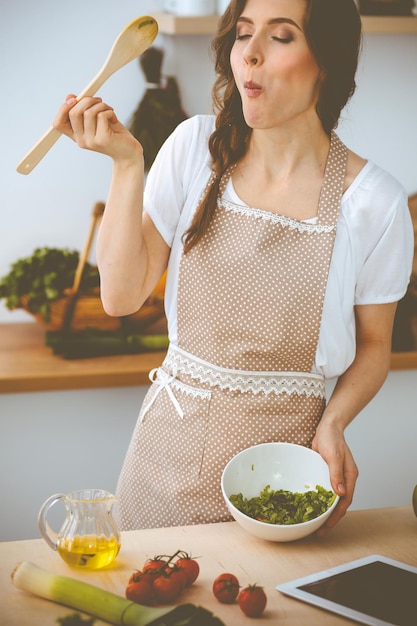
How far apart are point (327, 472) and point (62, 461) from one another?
1344mm

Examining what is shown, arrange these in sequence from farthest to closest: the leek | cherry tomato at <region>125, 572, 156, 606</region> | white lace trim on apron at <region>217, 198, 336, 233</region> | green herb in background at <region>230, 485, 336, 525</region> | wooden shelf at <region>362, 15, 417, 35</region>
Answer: wooden shelf at <region>362, 15, 417, 35</region>
white lace trim on apron at <region>217, 198, 336, 233</region>
green herb in background at <region>230, 485, 336, 525</region>
cherry tomato at <region>125, 572, 156, 606</region>
the leek

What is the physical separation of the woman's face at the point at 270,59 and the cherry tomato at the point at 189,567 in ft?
2.46

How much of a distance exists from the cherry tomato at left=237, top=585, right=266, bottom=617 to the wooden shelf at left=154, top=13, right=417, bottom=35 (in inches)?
69.2

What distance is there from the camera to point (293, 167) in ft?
5.47

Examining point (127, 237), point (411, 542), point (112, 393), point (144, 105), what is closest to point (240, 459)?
point (411, 542)

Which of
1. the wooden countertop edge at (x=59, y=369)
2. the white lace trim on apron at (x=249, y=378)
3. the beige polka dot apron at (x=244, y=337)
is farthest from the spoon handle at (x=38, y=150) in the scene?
the wooden countertop edge at (x=59, y=369)

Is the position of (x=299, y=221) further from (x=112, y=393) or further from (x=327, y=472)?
(x=112, y=393)

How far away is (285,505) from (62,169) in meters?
1.58

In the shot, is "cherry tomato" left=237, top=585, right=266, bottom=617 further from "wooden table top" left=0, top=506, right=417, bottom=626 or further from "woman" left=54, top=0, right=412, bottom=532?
"woman" left=54, top=0, right=412, bottom=532

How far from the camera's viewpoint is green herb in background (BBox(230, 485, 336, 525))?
140 cm

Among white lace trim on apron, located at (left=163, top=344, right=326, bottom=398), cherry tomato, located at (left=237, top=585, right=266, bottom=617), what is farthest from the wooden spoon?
cherry tomato, located at (left=237, top=585, right=266, bottom=617)

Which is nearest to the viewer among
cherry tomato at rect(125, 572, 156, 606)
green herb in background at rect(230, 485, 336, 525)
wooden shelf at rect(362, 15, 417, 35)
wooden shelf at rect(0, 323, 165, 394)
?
→ cherry tomato at rect(125, 572, 156, 606)

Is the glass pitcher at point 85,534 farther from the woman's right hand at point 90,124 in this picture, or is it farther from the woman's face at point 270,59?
the woman's face at point 270,59

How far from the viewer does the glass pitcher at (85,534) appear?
1.26m
